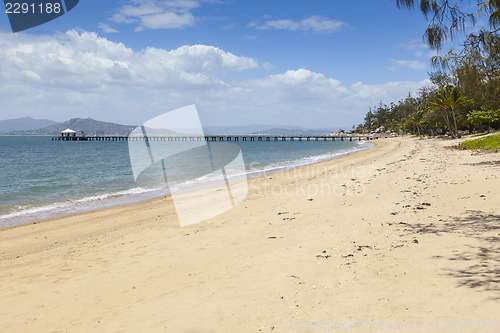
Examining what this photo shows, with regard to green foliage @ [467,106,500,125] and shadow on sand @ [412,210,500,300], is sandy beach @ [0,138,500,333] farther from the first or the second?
green foliage @ [467,106,500,125]

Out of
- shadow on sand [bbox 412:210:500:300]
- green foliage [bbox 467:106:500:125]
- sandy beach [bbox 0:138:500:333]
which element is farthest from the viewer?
green foliage [bbox 467:106:500:125]

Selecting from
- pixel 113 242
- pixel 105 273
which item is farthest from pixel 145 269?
pixel 113 242

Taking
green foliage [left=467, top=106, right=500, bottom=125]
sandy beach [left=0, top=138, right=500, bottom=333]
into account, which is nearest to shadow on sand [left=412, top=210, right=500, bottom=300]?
sandy beach [left=0, top=138, right=500, bottom=333]

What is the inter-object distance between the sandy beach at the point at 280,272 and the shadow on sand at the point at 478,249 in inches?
0.8

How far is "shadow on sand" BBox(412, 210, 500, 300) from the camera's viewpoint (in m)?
4.18

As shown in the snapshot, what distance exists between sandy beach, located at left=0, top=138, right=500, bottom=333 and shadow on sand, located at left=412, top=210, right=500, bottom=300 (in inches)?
0.8

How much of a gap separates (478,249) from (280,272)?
3278mm

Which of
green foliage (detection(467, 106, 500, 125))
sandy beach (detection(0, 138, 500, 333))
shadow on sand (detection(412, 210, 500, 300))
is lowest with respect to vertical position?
sandy beach (detection(0, 138, 500, 333))

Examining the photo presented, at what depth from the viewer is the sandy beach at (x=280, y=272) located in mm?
3977

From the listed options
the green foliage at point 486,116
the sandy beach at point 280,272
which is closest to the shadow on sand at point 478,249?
the sandy beach at point 280,272

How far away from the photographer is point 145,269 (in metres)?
6.42

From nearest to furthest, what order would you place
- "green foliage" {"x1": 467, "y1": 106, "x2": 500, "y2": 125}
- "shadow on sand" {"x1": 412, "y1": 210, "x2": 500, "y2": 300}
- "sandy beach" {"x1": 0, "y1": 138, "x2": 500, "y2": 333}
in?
"sandy beach" {"x1": 0, "y1": 138, "x2": 500, "y2": 333}, "shadow on sand" {"x1": 412, "y1": 210, "x2": 500, "y2": 300}, "green foliage" {"x1": 467, "y1": 106, "x2": 500, "y2": 125}

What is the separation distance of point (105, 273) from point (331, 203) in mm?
7396

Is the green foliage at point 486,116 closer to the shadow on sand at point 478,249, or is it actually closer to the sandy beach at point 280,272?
the sandy beach at point 280,272
